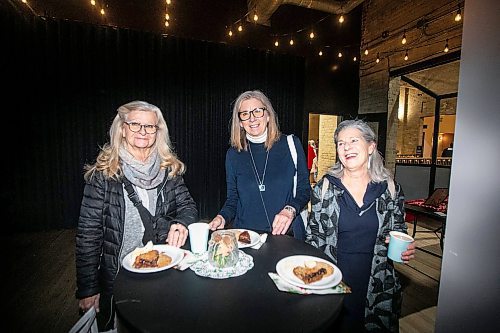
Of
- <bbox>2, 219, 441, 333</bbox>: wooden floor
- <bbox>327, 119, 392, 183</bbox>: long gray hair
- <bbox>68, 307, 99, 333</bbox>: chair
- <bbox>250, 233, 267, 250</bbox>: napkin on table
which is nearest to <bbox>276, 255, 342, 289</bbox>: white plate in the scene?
<bbox>250, 233, 267, 250</bbox>: napkin on table

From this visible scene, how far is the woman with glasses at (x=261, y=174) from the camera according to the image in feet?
6.21

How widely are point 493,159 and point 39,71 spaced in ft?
21.2

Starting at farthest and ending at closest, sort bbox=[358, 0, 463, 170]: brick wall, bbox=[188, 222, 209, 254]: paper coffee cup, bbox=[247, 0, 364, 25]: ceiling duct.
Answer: bbox=[247, 0, 364, 25]: ceiling duct, bbox=[358, 0, 463, 170]: brick wall, bbox=[188, 222, 209, 254]: paper coffee cup

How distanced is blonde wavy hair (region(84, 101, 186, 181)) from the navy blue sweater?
Answer: 17.0 inches

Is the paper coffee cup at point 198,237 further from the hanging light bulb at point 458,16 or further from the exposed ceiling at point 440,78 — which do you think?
the exposed ceiling at point 440,78

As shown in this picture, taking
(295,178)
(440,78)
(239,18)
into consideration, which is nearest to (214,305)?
(295,178)

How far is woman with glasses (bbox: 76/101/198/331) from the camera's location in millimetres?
1409

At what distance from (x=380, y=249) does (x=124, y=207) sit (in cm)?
147

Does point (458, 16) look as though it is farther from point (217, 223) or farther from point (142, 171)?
point (142, 171)

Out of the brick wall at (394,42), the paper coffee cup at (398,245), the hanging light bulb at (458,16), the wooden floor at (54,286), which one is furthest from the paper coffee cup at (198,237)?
the hanging light bulb at (458,16)

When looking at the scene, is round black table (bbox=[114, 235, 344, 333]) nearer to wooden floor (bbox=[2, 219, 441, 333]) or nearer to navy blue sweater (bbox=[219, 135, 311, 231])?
navy blue sweater (bbox=[219, 135, 311, 231])

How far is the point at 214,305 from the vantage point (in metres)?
0.93

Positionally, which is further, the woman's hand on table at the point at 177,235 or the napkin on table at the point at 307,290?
the woman's hand on table at the point at 177,235

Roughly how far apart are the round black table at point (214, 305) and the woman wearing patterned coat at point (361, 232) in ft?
1.97
